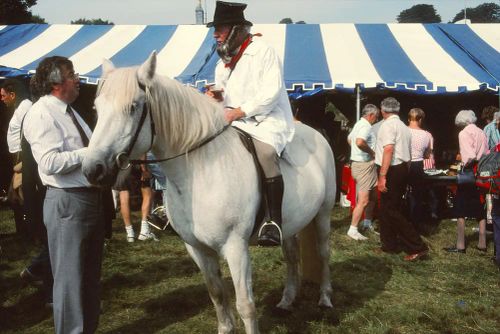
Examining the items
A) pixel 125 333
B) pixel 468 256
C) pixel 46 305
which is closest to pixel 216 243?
pixel 125 333

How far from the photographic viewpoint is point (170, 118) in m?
3.07

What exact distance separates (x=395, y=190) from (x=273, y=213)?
3522 mm

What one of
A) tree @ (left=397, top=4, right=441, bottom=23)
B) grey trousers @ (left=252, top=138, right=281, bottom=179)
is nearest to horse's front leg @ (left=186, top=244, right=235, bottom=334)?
grey trousers @ (left=252, top=138, right=281, bottom=179)

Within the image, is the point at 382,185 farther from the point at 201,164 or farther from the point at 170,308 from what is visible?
the point at 201,164

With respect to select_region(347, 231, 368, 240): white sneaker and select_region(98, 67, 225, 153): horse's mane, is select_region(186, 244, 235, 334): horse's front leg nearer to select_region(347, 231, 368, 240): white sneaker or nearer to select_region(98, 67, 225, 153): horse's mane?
select_region(98, 67, 225, 153): horse's mane

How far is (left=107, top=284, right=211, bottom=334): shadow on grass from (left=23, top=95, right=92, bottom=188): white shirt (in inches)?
67.4

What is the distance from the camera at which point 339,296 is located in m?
5.10

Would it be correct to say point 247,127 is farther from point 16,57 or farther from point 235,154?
point 16,57

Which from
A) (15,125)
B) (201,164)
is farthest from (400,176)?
(15,125)

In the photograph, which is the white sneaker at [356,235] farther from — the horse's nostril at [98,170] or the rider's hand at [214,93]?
the horse's nostril at [98,170]

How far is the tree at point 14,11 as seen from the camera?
1091 inches

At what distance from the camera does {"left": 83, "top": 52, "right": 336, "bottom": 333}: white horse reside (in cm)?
274

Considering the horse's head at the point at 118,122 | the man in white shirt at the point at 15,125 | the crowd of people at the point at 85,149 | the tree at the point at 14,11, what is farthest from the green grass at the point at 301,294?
the tree at the point at 14,11

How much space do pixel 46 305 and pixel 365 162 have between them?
499cm
